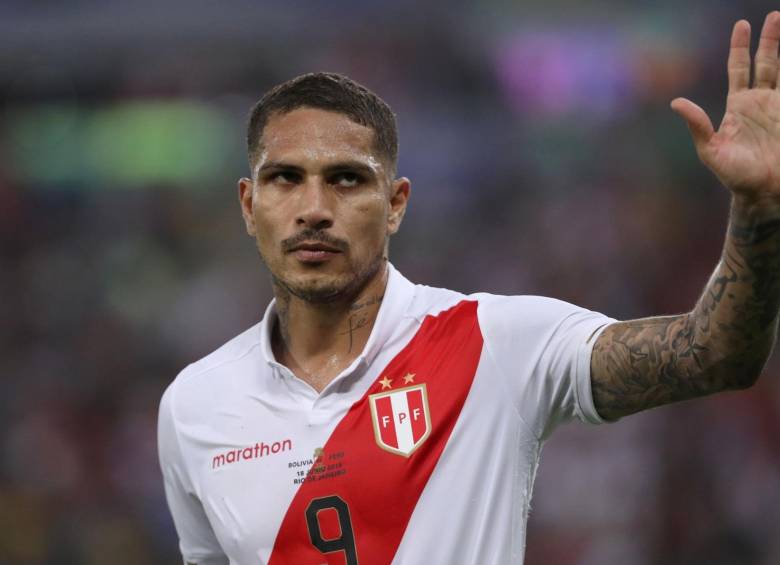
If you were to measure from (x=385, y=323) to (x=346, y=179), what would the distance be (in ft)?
1.44

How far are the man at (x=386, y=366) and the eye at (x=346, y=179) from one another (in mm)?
11

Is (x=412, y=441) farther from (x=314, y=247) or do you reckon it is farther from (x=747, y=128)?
(x=747, y=128)

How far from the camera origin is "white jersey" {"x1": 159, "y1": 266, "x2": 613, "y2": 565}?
3.24 m

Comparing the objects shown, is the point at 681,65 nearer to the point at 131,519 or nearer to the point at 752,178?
the point at 131,519

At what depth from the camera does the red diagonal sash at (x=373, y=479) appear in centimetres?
326

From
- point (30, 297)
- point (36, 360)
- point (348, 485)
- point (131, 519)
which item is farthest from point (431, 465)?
point (30, 297)

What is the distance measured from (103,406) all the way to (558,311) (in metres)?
7.44

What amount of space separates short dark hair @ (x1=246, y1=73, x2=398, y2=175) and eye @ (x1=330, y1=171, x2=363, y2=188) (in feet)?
0.41

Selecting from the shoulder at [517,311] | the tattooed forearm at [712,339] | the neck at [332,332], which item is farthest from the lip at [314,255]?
the tattooed forearm at [712,339]

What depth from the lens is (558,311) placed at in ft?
10.7

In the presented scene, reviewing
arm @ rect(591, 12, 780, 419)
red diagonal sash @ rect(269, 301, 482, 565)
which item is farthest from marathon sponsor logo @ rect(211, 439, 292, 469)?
arm @ rect(591, 12, 780, 419)

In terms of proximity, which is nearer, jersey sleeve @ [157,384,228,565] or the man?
the man

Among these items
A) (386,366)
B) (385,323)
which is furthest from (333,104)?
(386,366)

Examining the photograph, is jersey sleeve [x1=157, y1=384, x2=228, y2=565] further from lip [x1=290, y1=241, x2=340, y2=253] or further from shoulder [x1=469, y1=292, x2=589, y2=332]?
shoulder [x1=469, y1=292, x2=589, y2=332]
